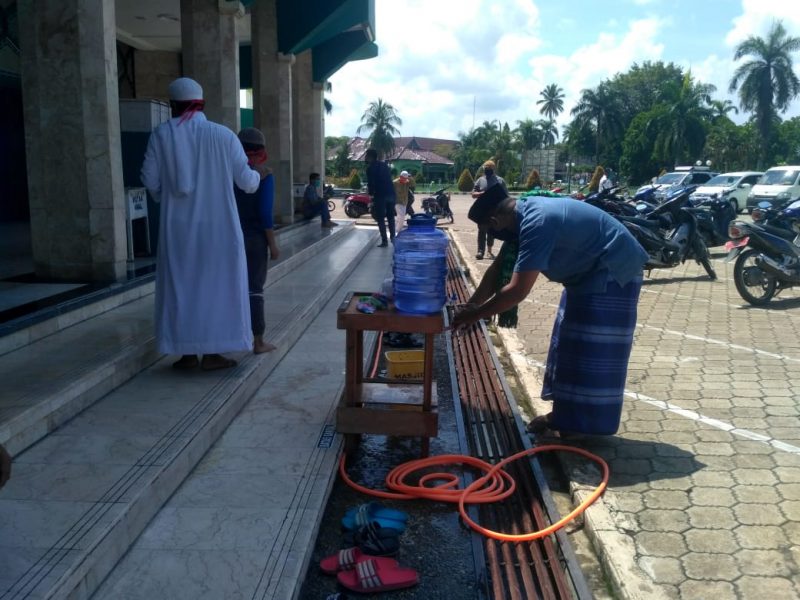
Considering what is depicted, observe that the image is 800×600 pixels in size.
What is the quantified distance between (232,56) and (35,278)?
510cm

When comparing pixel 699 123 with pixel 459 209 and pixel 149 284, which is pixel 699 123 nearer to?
pixel 459 209

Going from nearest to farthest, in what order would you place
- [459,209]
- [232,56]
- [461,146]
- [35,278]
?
[35,278] → [232,56] → [459,209] → [461,146]

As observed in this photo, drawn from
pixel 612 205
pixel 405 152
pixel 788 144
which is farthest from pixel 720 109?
pixel 612 205

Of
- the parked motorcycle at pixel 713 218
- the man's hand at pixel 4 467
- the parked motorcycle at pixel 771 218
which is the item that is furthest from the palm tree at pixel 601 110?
the man's hand at pixel 4 467

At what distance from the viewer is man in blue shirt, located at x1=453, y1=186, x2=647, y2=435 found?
3.89 m

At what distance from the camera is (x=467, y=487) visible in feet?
12.5

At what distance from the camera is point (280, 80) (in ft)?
47.9

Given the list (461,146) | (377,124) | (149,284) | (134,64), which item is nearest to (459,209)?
(134,64)

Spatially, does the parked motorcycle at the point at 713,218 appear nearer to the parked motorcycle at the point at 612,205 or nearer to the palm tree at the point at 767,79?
the parked motorcycle at the point at 612,205

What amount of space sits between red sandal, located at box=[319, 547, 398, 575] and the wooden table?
1.01 metres

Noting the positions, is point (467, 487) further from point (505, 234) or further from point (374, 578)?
point (505, 234)

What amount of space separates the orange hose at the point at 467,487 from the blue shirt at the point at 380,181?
367 inches

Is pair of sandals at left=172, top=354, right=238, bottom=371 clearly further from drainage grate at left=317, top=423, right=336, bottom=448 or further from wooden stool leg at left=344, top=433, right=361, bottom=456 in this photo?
wooden stool leg at left=344, top=433, right=361, bottom=456

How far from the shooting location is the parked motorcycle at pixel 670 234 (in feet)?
34.7
